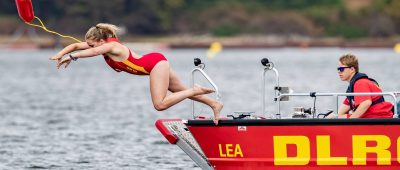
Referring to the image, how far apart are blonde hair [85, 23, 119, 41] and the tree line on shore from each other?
134 metres

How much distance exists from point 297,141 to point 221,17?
141 meters

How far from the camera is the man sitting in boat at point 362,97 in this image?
624 inches

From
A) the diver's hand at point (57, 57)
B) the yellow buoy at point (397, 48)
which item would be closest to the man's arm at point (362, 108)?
the diver's hand at point (57, 57)

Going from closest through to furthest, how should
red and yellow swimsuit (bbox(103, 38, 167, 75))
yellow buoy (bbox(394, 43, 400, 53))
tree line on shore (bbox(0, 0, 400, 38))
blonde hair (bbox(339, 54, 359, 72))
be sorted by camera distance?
red and yellow swimsuit (bbox(103, 38, 167, 75)) < blonde hair (bbox(339, 54, 359, 72)) < yellow buoy (bbox(394, 43, 400, 53)) < tree line on shore (bbox(0, 0, 400, 38))

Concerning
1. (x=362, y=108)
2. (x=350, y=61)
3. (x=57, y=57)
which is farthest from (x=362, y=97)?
(x=57, y=57)

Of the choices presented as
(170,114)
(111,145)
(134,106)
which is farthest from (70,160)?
(134,106)

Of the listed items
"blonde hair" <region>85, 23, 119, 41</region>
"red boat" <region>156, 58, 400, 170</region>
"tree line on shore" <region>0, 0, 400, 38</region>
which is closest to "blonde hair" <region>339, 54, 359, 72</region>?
"red boat" <region>156, 58, 400, 170</region>

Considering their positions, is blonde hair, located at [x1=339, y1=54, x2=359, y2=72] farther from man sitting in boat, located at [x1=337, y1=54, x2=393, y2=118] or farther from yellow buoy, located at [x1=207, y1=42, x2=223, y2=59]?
yellow buoy, located at [x1=207, y1=42, x2=223, y2=59]

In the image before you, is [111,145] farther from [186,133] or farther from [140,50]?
[140,50]

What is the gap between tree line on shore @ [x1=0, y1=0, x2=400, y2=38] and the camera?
497 ft

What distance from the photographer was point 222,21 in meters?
156

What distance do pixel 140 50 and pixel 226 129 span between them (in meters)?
124

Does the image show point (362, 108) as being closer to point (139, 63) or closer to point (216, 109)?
point (216, 109)

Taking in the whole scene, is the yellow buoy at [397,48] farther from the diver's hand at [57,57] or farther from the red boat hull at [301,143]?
the diver's hand at [57,57]
